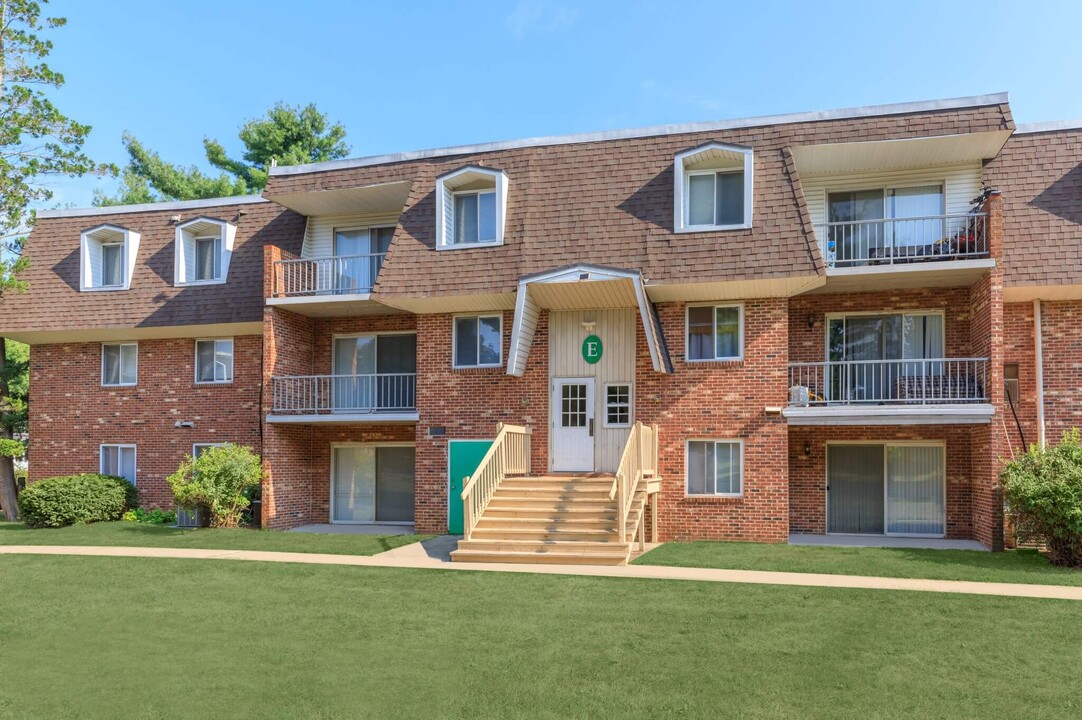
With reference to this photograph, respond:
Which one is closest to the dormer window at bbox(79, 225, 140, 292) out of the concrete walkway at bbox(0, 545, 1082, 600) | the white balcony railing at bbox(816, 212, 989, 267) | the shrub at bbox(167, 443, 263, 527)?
the shrub at bbox(167, 443, 263, 527)

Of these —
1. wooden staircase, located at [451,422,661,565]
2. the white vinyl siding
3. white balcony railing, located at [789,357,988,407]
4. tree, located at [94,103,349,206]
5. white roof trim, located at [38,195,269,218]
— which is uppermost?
tree, located at [94,103,349,206]

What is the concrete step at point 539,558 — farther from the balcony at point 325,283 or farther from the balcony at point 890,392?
the balcony at point 325,283

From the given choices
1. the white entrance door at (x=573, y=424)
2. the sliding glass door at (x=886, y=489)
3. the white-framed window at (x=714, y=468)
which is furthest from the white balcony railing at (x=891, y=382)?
the white entrance door at (x=573, y=424)

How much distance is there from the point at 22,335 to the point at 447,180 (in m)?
12.3

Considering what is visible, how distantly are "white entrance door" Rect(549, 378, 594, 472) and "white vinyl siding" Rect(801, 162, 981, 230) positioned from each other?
18.9ft

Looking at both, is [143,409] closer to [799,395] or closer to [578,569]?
[578,569]

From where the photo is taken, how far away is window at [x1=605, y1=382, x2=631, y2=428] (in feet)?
55.8

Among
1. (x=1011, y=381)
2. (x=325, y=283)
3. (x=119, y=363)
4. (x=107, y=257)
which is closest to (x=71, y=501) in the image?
(x=119, y=363)

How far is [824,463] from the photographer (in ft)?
56.9

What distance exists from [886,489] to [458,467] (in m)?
8.71

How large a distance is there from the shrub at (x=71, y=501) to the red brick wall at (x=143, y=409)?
1106mm

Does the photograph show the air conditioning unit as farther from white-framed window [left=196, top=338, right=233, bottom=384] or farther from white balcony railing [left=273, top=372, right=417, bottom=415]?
white-framed window [left=196, top=338, right=233, bottom=384]

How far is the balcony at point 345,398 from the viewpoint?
18.3 meters

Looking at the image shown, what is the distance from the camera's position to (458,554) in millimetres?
13844
